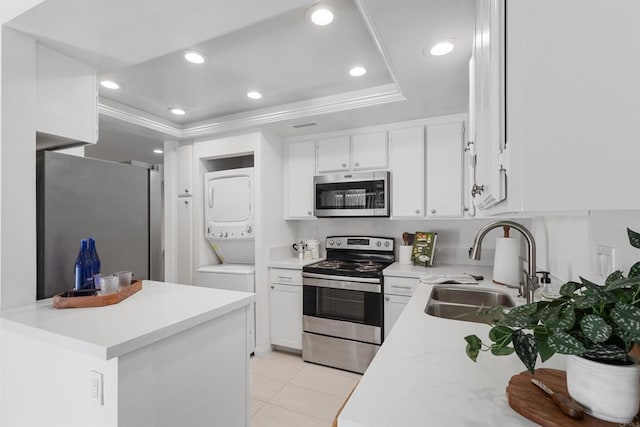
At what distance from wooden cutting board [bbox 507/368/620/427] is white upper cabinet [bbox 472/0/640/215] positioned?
445mm

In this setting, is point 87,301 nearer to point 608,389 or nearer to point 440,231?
point 608,389

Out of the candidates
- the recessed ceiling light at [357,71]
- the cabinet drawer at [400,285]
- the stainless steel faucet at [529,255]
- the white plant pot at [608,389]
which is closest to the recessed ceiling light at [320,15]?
the recessed ceiling light at [357,71]

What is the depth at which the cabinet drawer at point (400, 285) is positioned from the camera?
8.18ft

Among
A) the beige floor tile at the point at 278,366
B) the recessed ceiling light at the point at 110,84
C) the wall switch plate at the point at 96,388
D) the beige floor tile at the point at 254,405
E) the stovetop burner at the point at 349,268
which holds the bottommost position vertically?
the beige floor tile at the point at 278,366

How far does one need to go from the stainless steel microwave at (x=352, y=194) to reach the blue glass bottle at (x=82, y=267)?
6.78 feet

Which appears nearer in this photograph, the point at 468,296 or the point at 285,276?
the point at 468,296

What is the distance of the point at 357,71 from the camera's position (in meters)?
2.19

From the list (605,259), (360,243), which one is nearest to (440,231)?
(360,243)

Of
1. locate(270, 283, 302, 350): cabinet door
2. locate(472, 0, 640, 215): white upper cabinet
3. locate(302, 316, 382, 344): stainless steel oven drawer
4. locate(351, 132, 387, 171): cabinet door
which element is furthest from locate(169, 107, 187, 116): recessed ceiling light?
locate(472, 0, 640, 215): white upper cabinet

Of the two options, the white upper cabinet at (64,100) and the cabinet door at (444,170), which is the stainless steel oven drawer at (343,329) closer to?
the cabinet door at (444,170)

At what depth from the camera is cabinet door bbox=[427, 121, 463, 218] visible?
2650 mm

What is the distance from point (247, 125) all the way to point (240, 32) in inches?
51.2

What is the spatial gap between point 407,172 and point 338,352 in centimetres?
178

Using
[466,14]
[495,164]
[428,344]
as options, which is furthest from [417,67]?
[428,344]
